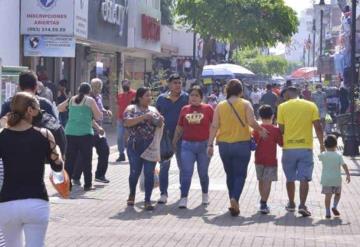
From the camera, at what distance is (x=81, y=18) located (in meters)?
23.3

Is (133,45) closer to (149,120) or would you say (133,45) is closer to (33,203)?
(149,120)

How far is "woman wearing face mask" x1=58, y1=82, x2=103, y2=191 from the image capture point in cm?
1341

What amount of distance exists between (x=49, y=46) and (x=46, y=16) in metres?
0.75

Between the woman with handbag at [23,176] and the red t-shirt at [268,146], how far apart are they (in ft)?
18.8

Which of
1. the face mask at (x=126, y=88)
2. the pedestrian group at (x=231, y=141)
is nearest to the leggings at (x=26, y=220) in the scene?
the pedestrian group at (x=231, y=141)

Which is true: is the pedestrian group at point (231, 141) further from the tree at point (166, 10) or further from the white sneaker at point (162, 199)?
the tree at point (166, 10)

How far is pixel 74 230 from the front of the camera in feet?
32.7

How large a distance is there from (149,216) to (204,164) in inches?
50.7

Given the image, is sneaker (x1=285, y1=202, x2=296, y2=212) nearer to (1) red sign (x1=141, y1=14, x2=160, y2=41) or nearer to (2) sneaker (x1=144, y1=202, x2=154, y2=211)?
(2) sneaker (x1=144, y1=202, x2=154, y2=211)

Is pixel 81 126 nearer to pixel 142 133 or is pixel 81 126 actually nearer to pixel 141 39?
pixel 142 133

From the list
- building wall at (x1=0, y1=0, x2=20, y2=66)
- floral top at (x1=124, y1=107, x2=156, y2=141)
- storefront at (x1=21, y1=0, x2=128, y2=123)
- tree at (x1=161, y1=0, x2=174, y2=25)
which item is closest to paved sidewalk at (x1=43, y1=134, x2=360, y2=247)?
floral top at (x1=124, y1=107, x2=156, y2=141)

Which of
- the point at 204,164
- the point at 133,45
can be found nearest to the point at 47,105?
the point at 204,164

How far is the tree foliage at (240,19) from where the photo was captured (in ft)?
137

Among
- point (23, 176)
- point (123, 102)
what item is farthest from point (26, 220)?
point (123, 102)
